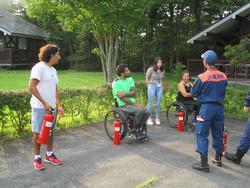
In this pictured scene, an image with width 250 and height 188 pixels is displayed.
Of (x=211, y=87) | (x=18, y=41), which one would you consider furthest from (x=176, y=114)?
(x=18, y=41)

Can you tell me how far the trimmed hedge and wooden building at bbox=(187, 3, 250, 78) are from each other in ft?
29.8

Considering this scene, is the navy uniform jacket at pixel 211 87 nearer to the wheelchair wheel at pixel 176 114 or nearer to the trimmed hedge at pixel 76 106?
the wheelchair wheel at pixel 176 114

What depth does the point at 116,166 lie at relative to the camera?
18.6ft

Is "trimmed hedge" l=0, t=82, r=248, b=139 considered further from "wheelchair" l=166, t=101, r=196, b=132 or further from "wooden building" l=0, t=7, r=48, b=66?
"wooden building" l=0, t=7, r=48, b=66

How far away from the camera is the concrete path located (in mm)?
5000

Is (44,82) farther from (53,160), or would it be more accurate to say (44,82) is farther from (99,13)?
(99,13)

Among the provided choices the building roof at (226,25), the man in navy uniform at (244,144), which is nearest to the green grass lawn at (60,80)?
the building roof at (226,25)

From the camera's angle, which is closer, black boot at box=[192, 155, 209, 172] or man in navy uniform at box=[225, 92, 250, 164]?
black boot at box=[192, 155, 209, 172]

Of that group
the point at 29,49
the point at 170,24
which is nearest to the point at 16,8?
the point at 29,49

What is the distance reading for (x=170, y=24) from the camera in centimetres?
3266

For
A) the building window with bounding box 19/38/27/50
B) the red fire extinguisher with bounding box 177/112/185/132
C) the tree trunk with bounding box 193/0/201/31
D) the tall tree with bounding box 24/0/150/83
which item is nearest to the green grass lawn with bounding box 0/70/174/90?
the tall tree with bounding box 24/0/150/83

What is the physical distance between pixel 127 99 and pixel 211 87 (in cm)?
231

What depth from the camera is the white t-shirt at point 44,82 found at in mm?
5211

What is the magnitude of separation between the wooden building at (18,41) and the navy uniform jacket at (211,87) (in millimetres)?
28812
